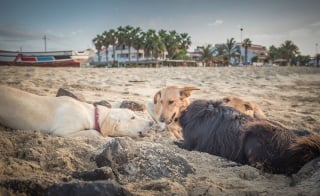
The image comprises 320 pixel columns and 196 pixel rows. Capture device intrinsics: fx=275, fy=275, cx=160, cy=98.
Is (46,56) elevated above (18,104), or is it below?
above

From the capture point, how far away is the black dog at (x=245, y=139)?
290cm

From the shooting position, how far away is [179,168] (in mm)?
2773

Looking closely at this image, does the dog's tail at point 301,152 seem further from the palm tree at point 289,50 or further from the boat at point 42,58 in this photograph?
the palm tree at point 289,50

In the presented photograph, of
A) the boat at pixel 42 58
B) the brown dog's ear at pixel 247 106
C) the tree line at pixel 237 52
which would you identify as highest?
the tree line at pixel 237 52

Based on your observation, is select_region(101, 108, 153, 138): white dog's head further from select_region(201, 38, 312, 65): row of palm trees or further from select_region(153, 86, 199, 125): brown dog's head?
select_region(201, 38, 312, 65): row of palm trees

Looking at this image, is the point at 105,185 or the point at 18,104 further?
the point at 18,104

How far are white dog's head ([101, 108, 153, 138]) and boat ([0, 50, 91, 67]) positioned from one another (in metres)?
16.6

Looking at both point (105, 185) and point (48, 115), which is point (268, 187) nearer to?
point (105, 185)

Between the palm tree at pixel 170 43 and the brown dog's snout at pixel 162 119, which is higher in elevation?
the palm tree at pixel 170 43

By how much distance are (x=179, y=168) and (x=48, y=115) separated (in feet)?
8.01

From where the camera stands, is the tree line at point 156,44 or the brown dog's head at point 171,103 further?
the tree line at point 156,44

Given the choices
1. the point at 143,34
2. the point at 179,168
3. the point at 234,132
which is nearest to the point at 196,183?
the point at 179,168

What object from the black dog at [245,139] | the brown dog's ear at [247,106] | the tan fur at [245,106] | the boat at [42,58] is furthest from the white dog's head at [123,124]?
the boat at [42,58]

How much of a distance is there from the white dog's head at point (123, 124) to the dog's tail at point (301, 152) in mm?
2527
